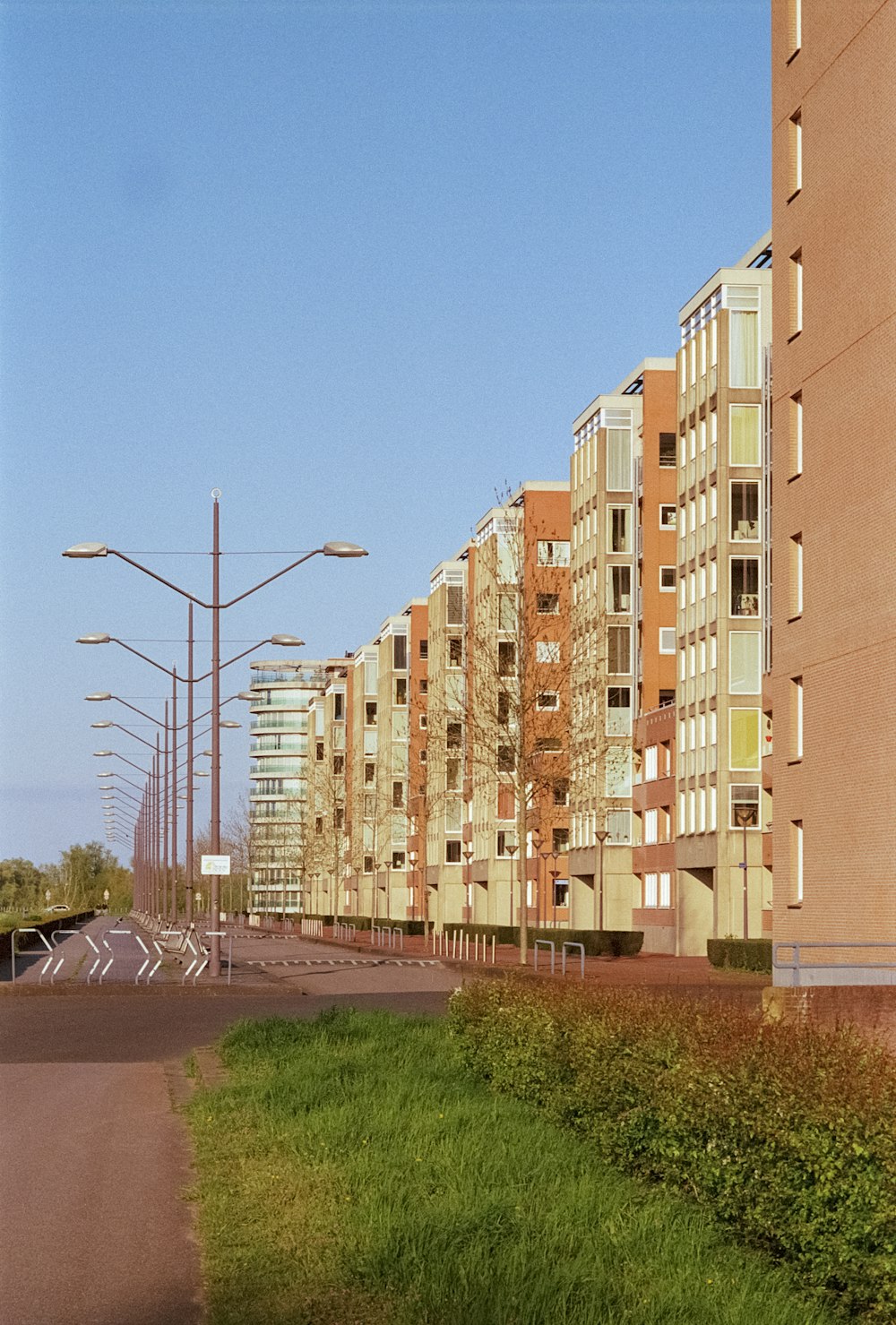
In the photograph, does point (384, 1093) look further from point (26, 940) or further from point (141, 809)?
point (141, 809)

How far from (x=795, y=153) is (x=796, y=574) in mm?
8226

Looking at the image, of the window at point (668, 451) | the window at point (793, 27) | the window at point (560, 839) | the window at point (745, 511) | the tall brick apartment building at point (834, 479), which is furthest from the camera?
the window at point (560, 839)

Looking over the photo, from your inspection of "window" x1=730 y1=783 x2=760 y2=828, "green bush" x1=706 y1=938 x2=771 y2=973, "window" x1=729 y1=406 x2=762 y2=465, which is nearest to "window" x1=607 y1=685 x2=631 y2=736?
"window" x1=730 y1=783 x2=760 y2=828

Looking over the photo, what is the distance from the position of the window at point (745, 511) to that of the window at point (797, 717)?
2586 centimetres

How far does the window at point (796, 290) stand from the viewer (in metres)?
36.8

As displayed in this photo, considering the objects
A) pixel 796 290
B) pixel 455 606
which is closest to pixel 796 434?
pixel 796 290

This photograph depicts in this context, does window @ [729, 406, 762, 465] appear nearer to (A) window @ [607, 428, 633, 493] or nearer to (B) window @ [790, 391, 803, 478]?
(A) window @ [607, 428, 633, 493]

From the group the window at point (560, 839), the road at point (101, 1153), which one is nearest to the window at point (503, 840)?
the window at point (560, 839)

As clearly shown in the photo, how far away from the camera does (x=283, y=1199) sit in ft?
34.6

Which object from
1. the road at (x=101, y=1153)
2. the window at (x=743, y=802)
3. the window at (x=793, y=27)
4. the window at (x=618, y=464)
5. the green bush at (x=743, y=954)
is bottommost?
the green bush at (x=743, y=954)

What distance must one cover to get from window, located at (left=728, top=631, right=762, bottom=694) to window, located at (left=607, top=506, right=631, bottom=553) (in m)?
16.1

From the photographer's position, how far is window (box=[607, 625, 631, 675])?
7881 centimetres

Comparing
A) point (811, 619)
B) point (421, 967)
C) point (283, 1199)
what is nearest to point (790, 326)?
point (811, 619)

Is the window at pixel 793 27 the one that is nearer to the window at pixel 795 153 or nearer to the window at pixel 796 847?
the window at pixel 795 153
